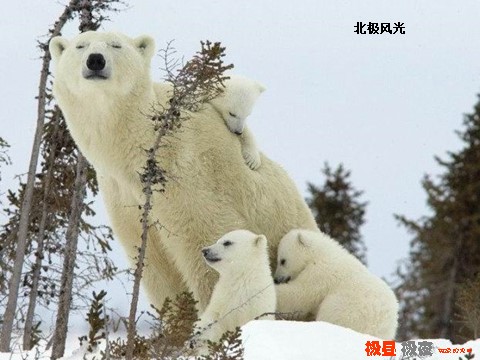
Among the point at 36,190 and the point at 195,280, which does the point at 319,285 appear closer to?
the point at 195,280

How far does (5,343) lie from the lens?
12117mm

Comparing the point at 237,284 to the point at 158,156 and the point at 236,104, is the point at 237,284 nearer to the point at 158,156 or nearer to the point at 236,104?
the point at 158,156

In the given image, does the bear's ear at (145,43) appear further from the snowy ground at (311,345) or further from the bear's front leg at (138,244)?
the snowy ground at (311,345)

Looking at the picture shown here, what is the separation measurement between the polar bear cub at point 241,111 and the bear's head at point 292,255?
0.82 meters

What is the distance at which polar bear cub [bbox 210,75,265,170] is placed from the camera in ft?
32.9

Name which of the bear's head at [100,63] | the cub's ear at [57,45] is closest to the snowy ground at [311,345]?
the bear's head at [100,63]

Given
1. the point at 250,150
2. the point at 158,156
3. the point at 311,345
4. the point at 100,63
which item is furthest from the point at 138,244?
the point at 311,345

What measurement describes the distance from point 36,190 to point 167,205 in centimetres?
486

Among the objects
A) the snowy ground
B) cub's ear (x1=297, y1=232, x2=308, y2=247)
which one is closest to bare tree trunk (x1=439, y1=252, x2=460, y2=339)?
cub's ear (x1=297, y1=232, x2=308, y2=247)

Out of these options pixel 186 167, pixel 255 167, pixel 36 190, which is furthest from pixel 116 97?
pixel 36 190

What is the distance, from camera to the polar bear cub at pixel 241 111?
10.0m

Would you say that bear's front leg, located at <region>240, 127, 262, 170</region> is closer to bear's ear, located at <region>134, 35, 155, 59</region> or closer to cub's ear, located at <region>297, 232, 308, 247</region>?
cub's ear, located at <region>297, 232, 308, 247</region>

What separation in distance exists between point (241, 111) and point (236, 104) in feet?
0.32

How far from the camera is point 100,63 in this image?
30.2 ft
